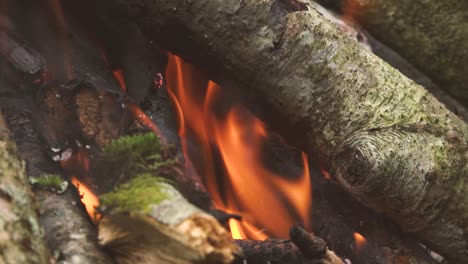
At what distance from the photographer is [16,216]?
1.60 metres

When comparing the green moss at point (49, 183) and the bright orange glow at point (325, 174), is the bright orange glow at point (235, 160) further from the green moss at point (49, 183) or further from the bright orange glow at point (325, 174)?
the green moss at point (49, 183)

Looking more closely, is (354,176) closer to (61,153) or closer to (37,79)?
(61,153)

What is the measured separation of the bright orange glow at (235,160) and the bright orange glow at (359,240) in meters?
0.21

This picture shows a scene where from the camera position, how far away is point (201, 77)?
2.65m

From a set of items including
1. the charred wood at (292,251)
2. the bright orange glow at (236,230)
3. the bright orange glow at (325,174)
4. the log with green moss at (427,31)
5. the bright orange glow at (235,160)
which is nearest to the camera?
the charred wood at (292,251)

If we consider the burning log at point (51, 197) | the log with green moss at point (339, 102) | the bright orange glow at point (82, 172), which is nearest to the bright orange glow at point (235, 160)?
the log with green moss at point (339, 102)

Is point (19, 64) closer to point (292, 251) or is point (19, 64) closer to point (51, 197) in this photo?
point (51, 197)

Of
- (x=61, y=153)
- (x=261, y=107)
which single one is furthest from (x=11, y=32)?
(x=261, y=107)

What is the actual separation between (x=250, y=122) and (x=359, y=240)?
703mm

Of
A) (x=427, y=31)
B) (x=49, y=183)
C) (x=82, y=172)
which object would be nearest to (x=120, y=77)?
(x=82, y=172)

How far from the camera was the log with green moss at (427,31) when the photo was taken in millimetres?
3215

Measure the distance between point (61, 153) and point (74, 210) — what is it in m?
0.31

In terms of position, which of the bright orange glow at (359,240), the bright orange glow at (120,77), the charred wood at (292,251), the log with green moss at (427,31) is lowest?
the charred wood at (292,251)

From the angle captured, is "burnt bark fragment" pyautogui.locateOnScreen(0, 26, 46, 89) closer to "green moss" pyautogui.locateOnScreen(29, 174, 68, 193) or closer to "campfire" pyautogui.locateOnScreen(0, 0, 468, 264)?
"campfire" pyautogui.locateOnScreen(0, 0, 468, 264)
